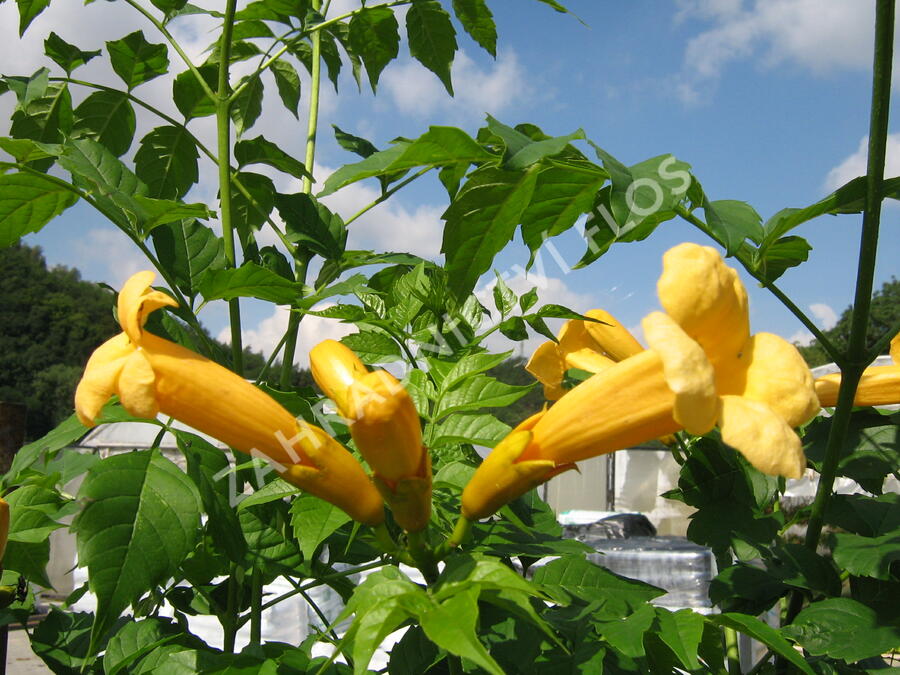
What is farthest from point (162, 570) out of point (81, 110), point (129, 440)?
point (129, 440)

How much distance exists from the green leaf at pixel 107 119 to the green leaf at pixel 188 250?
0.61 m

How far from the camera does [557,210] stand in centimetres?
110

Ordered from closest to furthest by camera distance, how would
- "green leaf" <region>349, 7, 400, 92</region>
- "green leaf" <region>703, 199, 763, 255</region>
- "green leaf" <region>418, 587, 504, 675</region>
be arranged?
"green leaf" <region>418, 587, 504, 675</region>, "green leaf" <region>703, 199, 763, 255</region>, "green leaf" <region>349, 7, 400, 92</region>

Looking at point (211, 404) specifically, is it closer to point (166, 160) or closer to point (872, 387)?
point (872, 387)

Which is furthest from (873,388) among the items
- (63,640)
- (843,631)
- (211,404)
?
(63,640)

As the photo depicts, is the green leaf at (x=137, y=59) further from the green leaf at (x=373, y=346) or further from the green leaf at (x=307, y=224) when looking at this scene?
the green leaf at (x=373, y=346)

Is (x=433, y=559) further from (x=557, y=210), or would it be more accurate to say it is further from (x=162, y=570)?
(x=557, y=210)

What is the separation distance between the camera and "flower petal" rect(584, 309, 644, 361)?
1277 millimetres

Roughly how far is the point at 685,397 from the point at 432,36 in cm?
162

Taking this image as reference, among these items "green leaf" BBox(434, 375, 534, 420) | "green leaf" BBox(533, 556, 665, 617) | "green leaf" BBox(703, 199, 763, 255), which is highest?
"green leaf" BBox(703, 199, 763, 255)

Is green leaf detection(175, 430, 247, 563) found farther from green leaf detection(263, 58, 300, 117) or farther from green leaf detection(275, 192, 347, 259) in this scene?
green leaf detection(263, 58, 300, 117)

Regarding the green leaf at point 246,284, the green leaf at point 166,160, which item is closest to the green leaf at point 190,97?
the green leaf at point 166,160

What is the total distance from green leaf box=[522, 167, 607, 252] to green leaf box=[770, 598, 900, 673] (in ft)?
2.44

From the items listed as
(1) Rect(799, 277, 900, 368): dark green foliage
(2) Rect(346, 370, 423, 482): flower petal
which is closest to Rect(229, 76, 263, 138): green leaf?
(2) Rect(346, 370, 423, 482): flower petal
